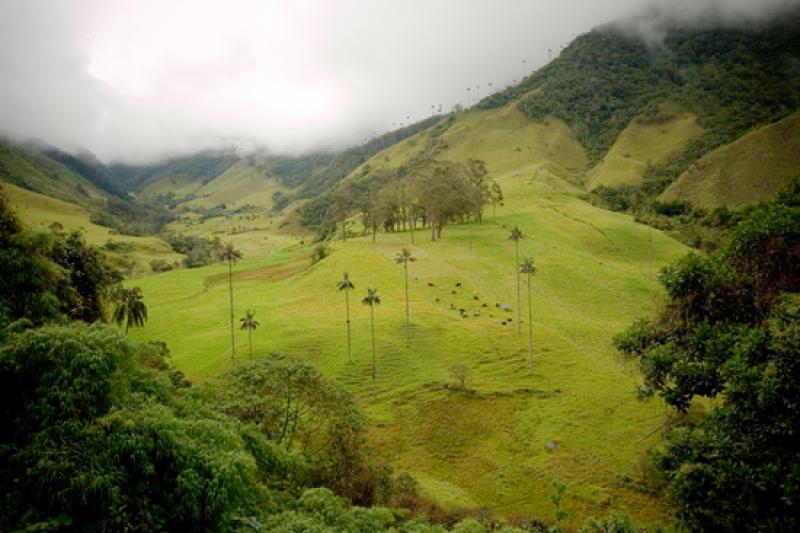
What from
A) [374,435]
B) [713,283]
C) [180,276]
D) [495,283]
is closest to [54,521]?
[713,283]

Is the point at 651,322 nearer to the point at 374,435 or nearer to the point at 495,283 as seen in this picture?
the point at 374,435

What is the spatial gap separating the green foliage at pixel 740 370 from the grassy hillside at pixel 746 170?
6047 inches

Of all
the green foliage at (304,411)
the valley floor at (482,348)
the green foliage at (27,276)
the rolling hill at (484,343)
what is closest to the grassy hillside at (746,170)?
the rolling hill at (484,343)

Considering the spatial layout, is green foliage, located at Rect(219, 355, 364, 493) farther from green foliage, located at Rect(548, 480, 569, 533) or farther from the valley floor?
green foliage, located at Rect(548, 480, 569, 533)

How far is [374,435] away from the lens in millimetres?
52875

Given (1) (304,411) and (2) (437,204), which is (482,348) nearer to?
(1) (304,411)

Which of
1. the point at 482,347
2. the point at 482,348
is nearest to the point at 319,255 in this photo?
the point at 482,347

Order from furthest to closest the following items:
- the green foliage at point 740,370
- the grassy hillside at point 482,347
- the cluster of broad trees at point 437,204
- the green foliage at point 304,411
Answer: the cluster of broad trees at point 437,204 → the grassy hillside at point 482,347 → the green foliage at point 304,411 → the green foliage at point 740,370

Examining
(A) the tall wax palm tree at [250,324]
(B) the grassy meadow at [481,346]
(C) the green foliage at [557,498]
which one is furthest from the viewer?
(A) the tall wax palm tree at [250,324]

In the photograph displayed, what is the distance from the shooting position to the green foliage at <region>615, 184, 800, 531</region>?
18.0 meters

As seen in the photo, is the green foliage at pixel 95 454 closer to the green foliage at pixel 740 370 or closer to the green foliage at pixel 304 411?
the green foliage at pixel 304 411

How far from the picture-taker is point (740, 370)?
1966cm

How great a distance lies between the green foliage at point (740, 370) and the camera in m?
18.0

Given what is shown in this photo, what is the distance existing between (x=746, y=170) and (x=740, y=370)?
180298mm
